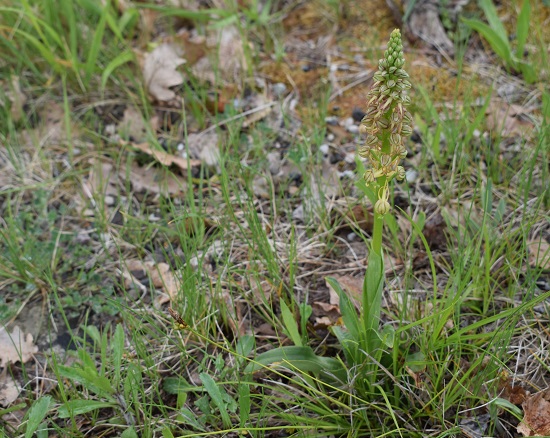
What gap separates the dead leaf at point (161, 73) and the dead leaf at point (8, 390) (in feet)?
5.72

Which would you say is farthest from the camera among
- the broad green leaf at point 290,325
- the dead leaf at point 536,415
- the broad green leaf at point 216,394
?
the broad green leaf at point 290,325

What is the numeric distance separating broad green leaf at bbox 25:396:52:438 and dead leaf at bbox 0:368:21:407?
0.27m

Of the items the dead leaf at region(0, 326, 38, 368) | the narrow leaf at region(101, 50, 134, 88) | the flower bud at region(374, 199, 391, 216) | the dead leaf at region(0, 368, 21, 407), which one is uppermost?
the flower bud at region(374, 199, 391, 216)

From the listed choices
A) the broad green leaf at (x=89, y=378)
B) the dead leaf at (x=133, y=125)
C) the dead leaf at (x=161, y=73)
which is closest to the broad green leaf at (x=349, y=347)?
the broad green leaf at (x=89, y=378)

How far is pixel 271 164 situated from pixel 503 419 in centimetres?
168

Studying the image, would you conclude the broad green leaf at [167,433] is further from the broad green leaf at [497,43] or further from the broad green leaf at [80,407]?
the broad green leaf at [497,43]

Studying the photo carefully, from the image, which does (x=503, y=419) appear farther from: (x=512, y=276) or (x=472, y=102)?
(x=472, y=102)

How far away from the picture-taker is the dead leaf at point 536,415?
185 centimetres

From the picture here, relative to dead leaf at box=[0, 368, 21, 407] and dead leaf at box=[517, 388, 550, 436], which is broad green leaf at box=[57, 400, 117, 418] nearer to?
dead leaf at box=[0, 368, 21, 407]

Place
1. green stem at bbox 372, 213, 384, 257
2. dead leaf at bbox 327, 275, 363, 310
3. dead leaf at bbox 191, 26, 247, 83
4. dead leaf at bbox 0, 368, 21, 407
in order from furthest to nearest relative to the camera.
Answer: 1. dead leaf at bbox 191, 26, 247, 83
2. dead leaf at bbox 327, 275, 363, 310
3. dead leaf at bbox 0, 368, 21, 407
4. green stem at bbox 372, 213, 384, 257

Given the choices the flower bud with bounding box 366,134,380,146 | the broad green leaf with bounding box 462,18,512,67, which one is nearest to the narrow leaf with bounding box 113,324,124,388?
the flower bud with bounding box 366,134,380,146

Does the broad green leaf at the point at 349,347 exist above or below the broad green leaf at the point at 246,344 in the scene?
above

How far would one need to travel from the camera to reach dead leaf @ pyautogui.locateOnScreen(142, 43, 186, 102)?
3.37 metres

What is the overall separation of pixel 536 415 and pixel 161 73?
2.61m
